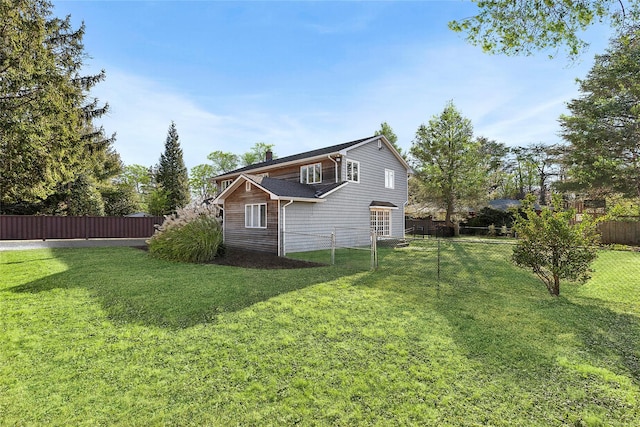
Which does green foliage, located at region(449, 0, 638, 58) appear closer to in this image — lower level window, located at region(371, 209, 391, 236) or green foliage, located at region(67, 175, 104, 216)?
lower level window, located at region(371, 209, 391, 236)

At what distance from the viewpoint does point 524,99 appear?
1117 cm

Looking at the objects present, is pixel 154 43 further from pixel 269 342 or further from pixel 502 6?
pixel 269 342

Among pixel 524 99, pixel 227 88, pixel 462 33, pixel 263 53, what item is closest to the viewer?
pixel 462 33

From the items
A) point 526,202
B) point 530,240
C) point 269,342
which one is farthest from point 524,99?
point 269,342

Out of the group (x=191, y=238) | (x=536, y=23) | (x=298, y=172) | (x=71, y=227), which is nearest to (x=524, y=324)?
(x=536, y=23)

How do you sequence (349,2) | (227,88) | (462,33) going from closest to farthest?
(462,33) → (349,2) → (227,88)

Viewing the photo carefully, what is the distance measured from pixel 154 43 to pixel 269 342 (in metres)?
12.1

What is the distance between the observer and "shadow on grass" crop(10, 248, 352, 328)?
17.1 ft

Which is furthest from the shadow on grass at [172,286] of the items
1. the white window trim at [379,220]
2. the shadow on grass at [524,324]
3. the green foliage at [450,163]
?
the green foliage at [450,163]

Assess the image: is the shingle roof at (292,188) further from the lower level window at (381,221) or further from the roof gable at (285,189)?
the lower level window at (381,221)

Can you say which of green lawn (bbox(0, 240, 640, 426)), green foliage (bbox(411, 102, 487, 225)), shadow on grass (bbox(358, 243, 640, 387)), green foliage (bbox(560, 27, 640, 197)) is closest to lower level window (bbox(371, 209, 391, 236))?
green foliage (bbox(411, 102, 487, 225))

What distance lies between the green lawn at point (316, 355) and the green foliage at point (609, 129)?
14.8m

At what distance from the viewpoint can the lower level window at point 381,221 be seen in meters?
18.2

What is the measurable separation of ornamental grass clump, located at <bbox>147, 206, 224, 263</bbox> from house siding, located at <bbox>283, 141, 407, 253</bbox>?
9.62 feet
